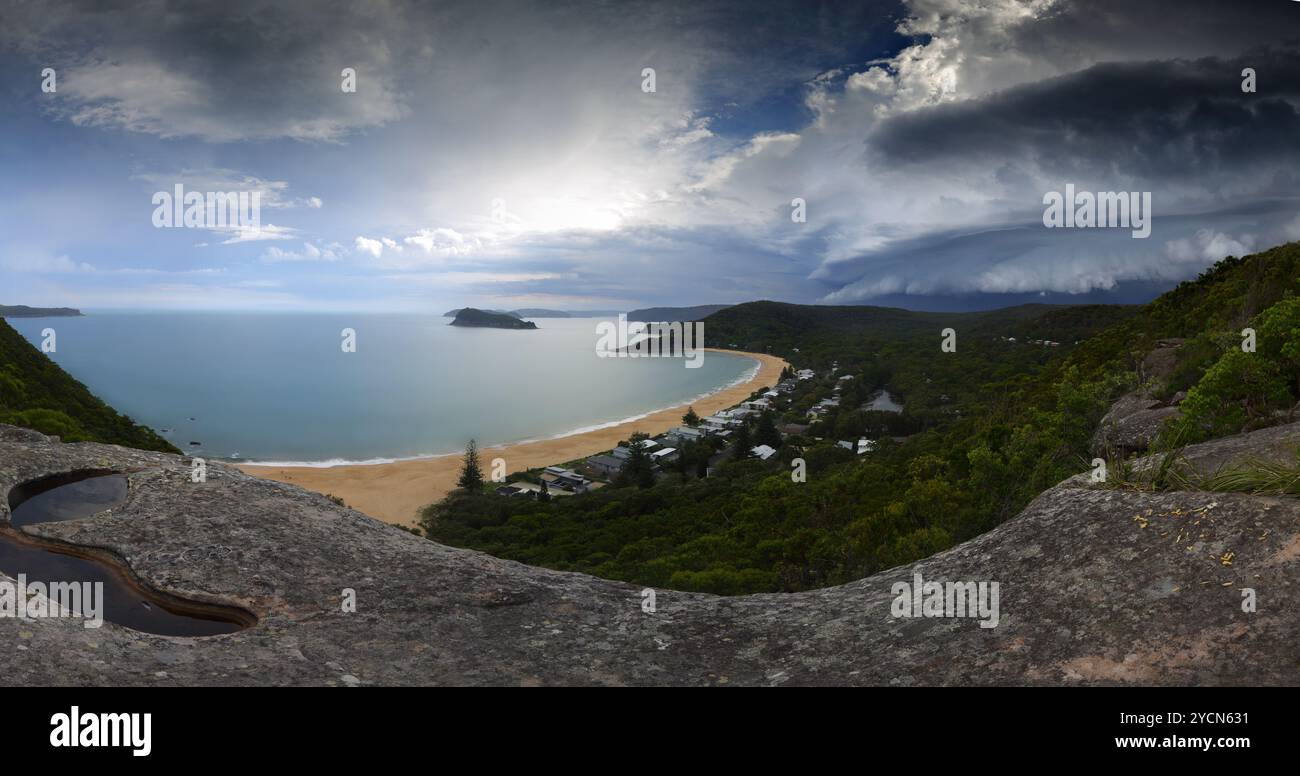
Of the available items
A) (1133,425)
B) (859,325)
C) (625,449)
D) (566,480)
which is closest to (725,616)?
(1133,425)

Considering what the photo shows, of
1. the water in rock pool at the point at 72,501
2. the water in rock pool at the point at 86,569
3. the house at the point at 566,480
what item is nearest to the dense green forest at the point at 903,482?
the house at the point at 566,480

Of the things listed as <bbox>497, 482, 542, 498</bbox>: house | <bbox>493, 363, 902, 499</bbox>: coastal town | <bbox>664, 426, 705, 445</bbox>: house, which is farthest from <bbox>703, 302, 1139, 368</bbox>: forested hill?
<bbox>497, 482, 542, 498</bbox>: house

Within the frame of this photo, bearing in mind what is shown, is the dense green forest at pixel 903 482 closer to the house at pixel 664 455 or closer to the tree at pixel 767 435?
the tree at pixel 767 435

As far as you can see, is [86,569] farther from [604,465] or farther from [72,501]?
[604,465]

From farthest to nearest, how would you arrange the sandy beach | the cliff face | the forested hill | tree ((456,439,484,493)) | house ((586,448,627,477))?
1. the forested hill
2. house ((586,448,627,477))
3. tree ((456,439,484,493))
4. the sandy beach
5. the cliff face

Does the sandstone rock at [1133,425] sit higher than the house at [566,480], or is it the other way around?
the sandstone rock at [1133,425]

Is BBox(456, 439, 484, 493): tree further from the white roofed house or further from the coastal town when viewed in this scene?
the white roofed house
